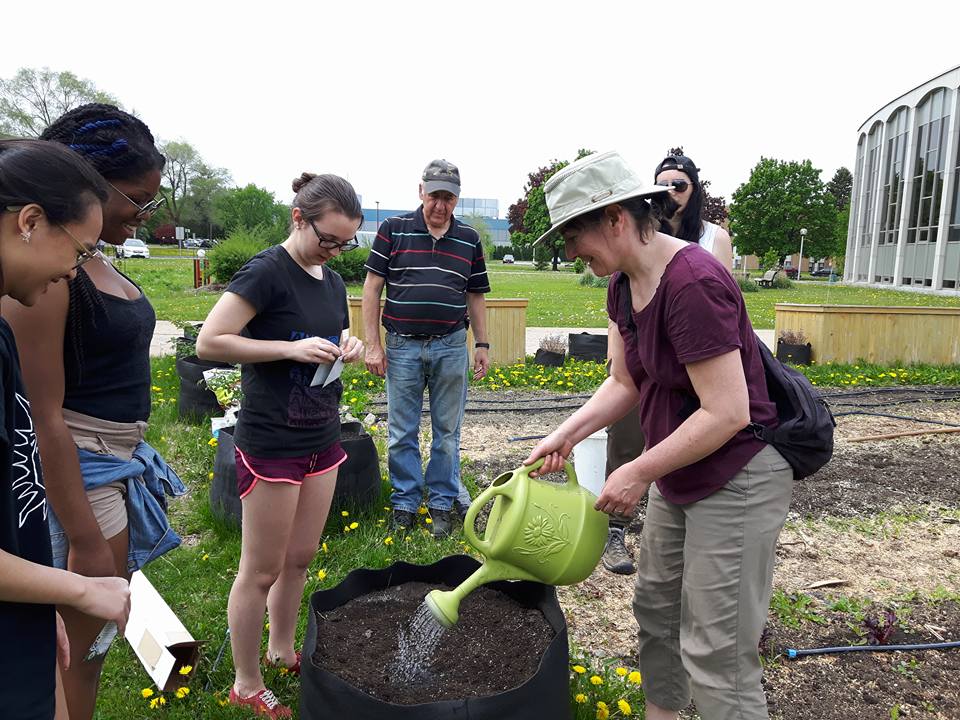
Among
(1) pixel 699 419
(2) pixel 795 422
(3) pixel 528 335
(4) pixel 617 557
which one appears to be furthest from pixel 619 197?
(3) pixel 528 335

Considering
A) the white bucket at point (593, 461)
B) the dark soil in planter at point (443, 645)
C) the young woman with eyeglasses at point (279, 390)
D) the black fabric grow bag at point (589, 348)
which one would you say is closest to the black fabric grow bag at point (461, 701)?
the dark soil in planter at point (443, 645)

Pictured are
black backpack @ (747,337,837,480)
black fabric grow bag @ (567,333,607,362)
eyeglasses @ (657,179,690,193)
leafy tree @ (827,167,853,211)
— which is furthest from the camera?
leafy tree @ (827,167,853,211)

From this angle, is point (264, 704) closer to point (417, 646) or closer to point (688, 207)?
point (417, 646)

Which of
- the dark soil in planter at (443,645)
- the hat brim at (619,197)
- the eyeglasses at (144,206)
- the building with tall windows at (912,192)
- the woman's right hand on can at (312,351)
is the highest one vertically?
the building with tall windows at (912,192)

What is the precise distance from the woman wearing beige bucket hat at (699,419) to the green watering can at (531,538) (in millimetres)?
86

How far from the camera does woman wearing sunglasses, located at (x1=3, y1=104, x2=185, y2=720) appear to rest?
133 centimetres

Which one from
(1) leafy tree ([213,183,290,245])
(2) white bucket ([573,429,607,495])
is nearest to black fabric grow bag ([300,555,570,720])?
(2) white bucket ([573,429,607,495])

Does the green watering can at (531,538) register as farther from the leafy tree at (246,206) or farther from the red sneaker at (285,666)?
the leafy tree at (246,206)

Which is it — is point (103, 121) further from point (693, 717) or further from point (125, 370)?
point (693, 717)

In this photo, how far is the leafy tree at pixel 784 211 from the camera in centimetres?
4416

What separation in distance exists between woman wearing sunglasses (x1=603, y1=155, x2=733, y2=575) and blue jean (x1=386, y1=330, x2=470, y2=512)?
33.9 inches

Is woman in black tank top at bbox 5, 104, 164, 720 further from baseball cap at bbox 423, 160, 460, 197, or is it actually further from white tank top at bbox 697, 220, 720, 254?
white tank top at bbox 697, 220, 720, 254

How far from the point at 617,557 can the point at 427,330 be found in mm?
1483

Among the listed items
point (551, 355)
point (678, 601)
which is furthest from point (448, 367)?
point (551, 355)
